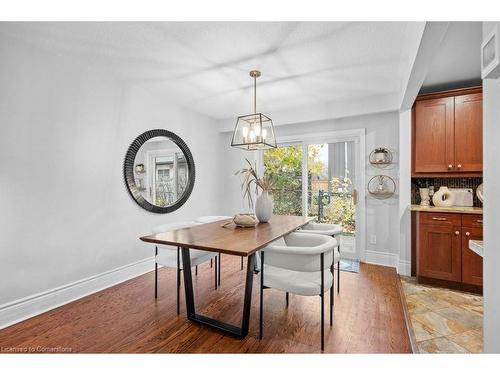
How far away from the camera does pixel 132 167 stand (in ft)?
10.2

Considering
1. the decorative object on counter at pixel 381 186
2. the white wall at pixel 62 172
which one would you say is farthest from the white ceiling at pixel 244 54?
the decorative object on counter at pixel 381 186

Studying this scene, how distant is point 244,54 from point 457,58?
2.06 meters

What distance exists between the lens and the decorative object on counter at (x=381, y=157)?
3529mm

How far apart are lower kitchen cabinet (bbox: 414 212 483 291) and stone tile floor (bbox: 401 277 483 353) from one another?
0.13 meters

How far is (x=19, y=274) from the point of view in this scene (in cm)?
214

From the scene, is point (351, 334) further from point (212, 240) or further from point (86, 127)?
point (86, 127)

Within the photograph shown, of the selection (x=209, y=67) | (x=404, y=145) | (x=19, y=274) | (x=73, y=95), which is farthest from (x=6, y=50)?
(x=404, y=145)

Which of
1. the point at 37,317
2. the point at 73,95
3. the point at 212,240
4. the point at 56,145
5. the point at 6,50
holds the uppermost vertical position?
the point at 6,50

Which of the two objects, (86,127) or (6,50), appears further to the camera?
(86,127)

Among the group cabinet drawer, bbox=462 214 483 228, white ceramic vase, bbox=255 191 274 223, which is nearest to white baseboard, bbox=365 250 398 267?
cabinet drawer, bbox=462 214 483 228

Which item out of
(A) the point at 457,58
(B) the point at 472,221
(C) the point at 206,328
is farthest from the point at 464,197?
(C) the point at 206,328

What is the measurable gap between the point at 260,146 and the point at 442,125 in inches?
90.0

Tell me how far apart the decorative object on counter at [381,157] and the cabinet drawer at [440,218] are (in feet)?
2.84

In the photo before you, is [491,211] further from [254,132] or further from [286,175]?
[286,175]
